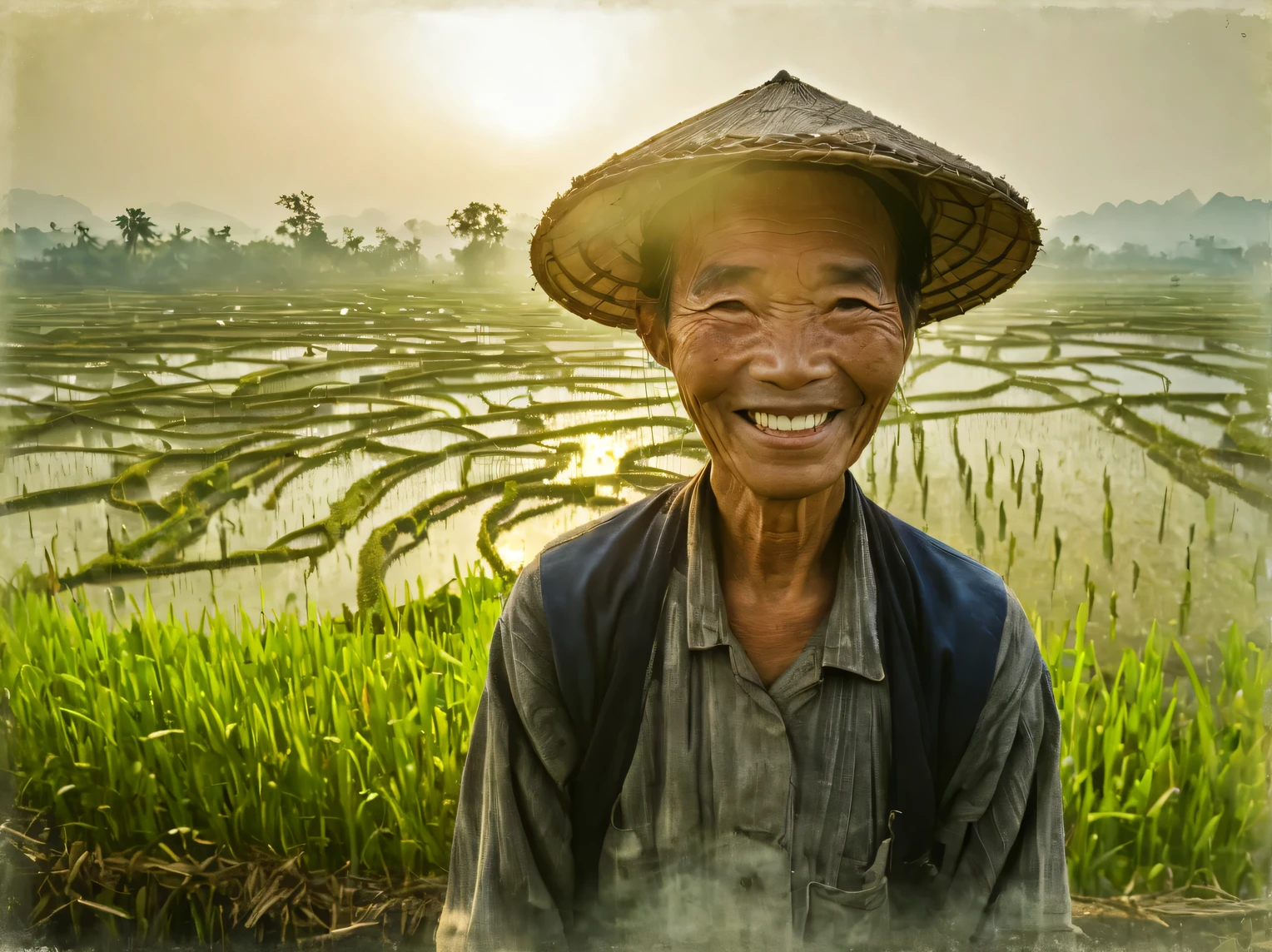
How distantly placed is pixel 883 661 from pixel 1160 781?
1.00 m

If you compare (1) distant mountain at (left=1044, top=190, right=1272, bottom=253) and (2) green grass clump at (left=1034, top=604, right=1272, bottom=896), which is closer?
(2) green grass clump at (left=1034, top=604, right=1272, bottom=896)

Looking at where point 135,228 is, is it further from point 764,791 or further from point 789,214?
point 764,791

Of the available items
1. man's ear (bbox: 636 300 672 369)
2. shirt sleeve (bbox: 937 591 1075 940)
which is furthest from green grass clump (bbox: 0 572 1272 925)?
man's ear (bbox: 636 300 672 369)

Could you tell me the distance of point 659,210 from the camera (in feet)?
3.95

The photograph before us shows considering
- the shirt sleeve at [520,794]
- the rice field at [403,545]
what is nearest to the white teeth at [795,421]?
the shirt sleeve at [520,794]

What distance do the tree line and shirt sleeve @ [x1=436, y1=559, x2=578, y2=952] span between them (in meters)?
1.04

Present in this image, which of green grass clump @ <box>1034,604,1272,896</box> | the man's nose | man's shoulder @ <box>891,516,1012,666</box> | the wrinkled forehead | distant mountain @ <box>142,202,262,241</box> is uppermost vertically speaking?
distant mountain @ <box>142,202,262,241</box>

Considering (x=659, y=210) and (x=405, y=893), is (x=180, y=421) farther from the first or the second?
(x=659, y=210)

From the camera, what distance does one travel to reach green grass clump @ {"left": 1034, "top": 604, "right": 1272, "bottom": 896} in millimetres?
1634

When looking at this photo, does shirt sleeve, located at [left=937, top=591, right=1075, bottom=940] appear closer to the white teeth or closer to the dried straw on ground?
the white teeth

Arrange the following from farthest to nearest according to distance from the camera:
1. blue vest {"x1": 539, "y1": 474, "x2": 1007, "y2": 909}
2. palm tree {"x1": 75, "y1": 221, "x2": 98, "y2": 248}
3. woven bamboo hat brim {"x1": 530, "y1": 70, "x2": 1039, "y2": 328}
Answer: palm tree {"x1": 75, "y1": 221, "x2": 98, "y2": 248}, blue vest {"x1": 539, "y1": 474, "x2": 1007, "y2": 909}, woven bamboo hat brim {"x1": 530, "y1": 70, "x2": 1039, "y2": 328}

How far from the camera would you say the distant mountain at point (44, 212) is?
1.74 m

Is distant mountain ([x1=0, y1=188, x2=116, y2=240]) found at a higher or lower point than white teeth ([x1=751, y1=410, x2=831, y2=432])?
higher

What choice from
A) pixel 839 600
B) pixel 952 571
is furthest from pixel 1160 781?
pixel 839 600
